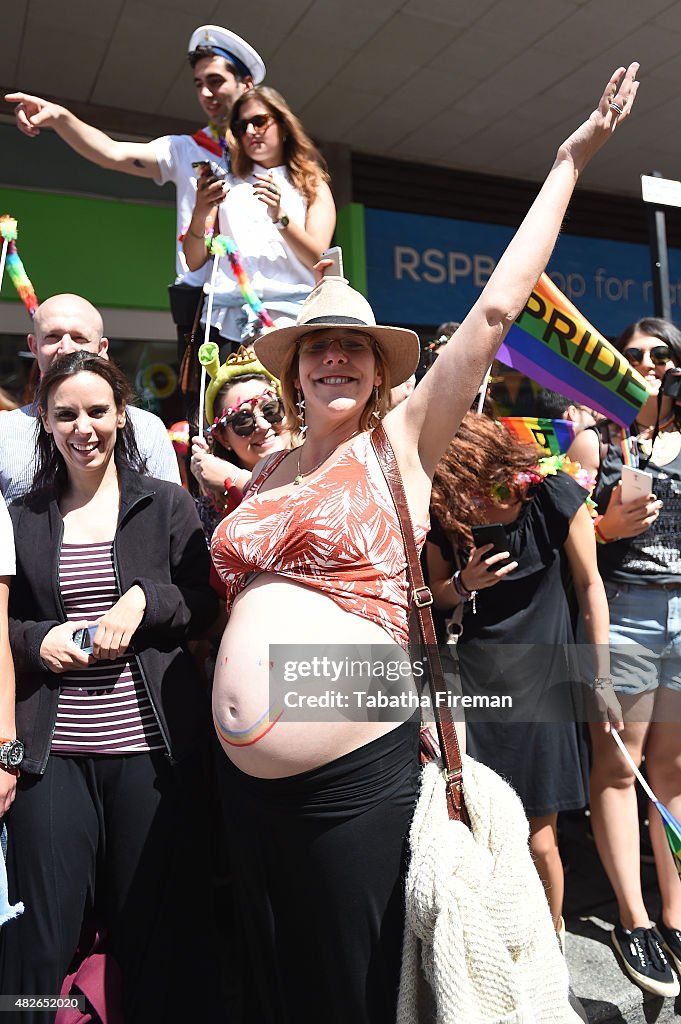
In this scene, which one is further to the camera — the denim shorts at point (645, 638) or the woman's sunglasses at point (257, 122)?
the woman's sunglasses at point (257, 122)

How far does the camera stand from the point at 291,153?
3.33m

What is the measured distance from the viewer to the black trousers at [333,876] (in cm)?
171

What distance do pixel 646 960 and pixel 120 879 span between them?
182 centimetres

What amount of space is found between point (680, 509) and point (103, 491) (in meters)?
2.06

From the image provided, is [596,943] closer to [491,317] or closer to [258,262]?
[491,317]

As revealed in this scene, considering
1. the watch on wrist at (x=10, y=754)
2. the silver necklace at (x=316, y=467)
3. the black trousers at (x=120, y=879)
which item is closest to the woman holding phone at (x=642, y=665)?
the silver necklace at (x=316, y=467)

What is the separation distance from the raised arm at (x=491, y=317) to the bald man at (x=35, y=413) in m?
1.06

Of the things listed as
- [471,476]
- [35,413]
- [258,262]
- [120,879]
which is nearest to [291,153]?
[258,262]

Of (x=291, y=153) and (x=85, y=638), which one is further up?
(x=291, y=153)

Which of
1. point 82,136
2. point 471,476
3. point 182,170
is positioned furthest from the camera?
point 182,170

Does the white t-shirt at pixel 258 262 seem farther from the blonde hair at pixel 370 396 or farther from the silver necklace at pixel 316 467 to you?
the silver necklace at pixel 316 467

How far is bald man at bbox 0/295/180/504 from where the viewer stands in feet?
8.44

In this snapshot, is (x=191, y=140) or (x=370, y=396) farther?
(x=191, y=140)

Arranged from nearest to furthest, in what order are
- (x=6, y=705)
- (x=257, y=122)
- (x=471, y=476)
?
(x=6, y=705), (x=471, y=476), (x=257, y=122)
